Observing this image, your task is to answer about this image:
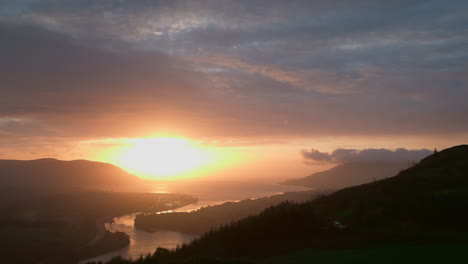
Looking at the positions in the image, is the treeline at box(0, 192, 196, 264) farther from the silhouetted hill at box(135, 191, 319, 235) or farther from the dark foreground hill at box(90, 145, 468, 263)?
the dark foreground hill at box(90, 145, 468, 263)

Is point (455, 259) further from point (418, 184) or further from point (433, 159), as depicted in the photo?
point (433, 159)

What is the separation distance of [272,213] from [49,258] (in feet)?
216

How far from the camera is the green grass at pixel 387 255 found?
11.5 metres

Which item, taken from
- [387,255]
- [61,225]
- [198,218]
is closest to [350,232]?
[387,255]

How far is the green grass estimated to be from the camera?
11492mm

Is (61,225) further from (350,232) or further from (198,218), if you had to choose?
(350,232)

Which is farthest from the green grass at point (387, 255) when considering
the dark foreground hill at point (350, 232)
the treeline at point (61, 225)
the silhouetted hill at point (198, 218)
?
the silhouetted hill at point (198, 218)

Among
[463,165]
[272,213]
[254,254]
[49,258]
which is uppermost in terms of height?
[463,165]

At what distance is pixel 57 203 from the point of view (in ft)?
408

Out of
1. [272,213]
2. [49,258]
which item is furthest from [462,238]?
[49,258]

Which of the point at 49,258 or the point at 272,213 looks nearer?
the point at 272,213

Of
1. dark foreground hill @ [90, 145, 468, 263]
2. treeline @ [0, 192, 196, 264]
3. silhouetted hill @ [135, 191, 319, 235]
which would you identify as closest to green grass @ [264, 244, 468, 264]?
dark foreground hill @ [90, 145, 468, 263]

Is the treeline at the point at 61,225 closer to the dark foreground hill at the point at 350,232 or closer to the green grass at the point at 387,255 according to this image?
the dark foreground hill at the point at 350,232

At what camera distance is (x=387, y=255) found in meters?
12.1
